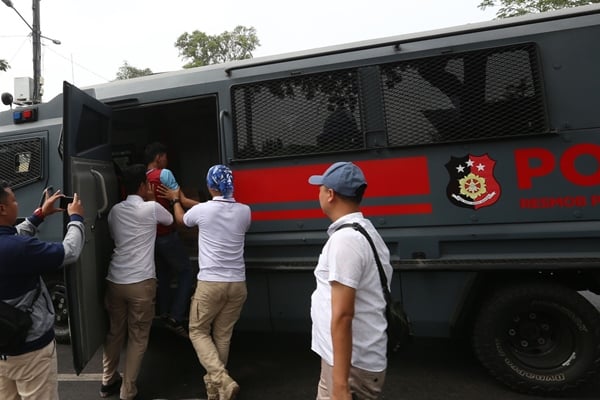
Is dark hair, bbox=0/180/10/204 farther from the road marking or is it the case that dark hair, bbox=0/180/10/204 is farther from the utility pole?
the utility pole

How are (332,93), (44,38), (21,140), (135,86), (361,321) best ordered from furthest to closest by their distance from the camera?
(44,38) → (21,140) → (135,86) → (332,93) → (361,321)

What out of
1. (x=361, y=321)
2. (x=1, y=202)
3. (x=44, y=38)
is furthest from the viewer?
(x=44, y=38)

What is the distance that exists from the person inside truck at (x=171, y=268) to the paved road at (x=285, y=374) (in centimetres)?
50

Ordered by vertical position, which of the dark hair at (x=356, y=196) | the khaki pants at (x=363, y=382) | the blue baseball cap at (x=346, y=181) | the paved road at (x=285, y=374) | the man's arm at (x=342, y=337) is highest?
the blue baseball cap at (x=346, y=181)

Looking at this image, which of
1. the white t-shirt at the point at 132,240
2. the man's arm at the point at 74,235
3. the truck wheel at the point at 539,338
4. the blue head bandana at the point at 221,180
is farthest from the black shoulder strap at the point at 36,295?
the truck wheel at the point at 539,338

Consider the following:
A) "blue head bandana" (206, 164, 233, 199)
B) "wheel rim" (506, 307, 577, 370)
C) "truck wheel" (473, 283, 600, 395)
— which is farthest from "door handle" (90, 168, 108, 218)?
"wheel rim" (506, 307, 577, 370)

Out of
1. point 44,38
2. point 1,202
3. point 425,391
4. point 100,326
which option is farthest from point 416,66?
point 44,38

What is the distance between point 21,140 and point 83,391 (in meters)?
2.73

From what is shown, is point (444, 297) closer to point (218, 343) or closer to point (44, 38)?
point (218, 343)

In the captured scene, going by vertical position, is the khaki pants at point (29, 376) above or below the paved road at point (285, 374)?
above

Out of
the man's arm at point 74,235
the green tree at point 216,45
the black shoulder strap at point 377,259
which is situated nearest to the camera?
the black shoulder strap at point 377,259

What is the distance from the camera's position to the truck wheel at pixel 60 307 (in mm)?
4508

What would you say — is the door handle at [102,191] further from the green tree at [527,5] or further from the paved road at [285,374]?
the green tree at [527,5]

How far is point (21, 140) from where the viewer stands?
14.5 feet
